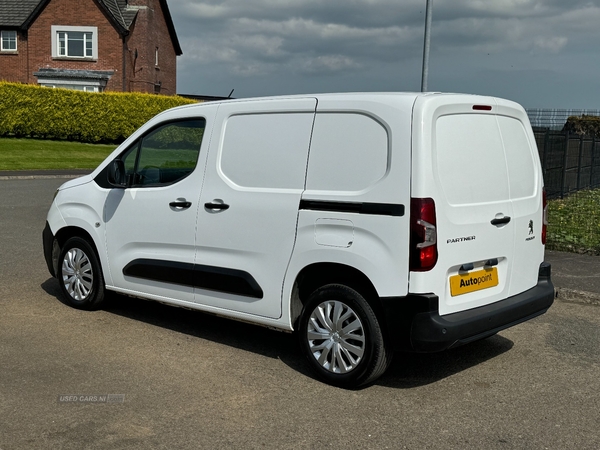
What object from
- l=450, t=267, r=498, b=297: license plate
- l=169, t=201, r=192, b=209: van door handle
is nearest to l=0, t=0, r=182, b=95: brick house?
l=169, t=201, r=192, b=209: van door handle

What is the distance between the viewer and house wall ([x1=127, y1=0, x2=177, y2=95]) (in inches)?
1740

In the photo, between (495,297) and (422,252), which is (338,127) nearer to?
(422,252)

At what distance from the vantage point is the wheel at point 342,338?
4.96 meters

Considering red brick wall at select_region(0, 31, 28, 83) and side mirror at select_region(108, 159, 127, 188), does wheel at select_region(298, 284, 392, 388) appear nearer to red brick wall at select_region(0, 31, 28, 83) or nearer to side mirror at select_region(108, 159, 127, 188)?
side mirror at select_region(108, 159, 127, 188)

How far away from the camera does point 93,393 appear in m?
4.92

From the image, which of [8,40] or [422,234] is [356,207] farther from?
[8,40]

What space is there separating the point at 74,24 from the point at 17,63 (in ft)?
13.4

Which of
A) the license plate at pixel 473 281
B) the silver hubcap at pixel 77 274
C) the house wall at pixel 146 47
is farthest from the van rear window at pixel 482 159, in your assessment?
the house wall at pixel 146 47

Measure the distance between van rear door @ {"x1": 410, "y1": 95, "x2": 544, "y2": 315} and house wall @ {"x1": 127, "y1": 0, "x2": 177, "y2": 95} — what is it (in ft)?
133

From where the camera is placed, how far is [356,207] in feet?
16.2

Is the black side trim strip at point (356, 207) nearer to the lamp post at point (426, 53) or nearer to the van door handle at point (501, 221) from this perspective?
the van door handle at point (501, 221)

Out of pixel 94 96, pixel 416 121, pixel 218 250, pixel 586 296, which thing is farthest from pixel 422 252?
pixel 94 96

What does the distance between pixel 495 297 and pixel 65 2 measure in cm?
4220

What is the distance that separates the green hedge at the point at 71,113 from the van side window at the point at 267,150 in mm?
30468
